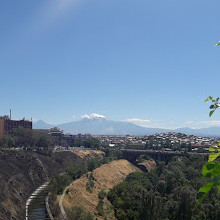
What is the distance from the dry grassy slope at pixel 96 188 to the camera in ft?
164

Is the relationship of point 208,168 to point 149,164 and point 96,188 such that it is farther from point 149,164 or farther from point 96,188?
point 149,164

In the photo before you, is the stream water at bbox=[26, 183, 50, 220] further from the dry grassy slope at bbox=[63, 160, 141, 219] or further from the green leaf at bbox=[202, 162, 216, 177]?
the green leaf at bbox=[202, 162, 216, 177]

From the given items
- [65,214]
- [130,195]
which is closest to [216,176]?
[65,214]

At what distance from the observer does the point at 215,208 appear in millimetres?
35938

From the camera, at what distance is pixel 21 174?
2527 inches

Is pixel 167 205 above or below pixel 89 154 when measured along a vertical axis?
below

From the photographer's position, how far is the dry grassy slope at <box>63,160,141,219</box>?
164ft

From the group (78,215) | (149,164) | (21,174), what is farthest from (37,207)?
(149,164)

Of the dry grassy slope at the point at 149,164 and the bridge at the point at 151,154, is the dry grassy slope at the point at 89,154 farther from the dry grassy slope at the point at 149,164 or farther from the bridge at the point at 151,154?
the dry grassy slope at the point at 149,164

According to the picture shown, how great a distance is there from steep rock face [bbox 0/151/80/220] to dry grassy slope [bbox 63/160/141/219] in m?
9.16

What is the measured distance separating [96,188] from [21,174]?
18882mm

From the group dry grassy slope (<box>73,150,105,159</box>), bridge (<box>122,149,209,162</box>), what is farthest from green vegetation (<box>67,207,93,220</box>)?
bridge (<box>122,149,209,162</box>)

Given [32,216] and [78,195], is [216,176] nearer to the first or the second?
[32,216]

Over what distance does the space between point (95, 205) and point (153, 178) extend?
2401cm
